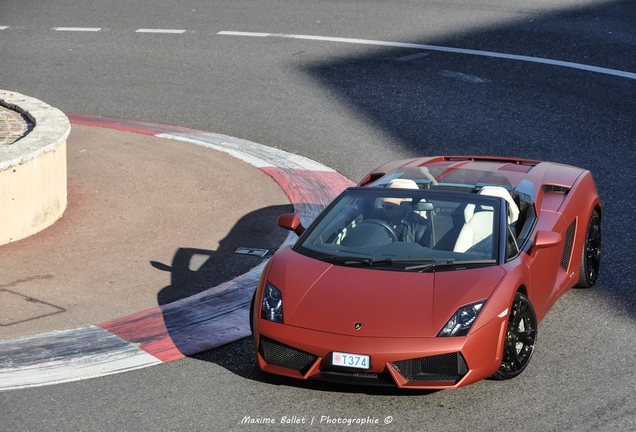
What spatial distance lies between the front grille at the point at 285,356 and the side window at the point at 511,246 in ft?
5.38

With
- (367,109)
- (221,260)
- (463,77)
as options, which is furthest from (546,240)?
(463,77)

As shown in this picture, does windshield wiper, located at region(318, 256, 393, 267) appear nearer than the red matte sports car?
No

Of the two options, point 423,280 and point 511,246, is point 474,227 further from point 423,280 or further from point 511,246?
point 423,280

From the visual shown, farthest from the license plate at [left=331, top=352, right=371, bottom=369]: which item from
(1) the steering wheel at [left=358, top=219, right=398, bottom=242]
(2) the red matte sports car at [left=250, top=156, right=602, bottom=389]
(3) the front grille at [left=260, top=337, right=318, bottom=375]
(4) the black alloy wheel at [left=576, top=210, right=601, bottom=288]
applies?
(4) the black alloy wheel at [left=576, top=210, right=601, bottom=288]

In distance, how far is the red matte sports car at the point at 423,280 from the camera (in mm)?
6152

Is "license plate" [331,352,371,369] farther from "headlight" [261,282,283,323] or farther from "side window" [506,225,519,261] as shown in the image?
"side window" [506,225,519,261]

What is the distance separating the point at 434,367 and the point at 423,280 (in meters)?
0.69

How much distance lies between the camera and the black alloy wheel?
26.9ft

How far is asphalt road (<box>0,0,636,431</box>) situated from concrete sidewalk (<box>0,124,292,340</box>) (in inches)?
47.6

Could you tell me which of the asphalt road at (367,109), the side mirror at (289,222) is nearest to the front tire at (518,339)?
the asphalt road at (367,109)

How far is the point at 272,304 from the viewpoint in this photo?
663 centimetres

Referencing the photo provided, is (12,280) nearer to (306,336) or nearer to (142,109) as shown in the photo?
(306,336)

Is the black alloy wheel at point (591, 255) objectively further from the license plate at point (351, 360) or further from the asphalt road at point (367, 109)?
the license plate at point (351, 360)

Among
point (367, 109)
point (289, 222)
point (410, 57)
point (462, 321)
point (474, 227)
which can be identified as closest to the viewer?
point (462, 321)
